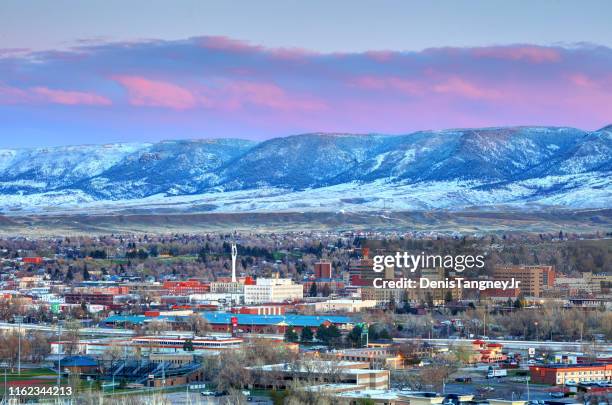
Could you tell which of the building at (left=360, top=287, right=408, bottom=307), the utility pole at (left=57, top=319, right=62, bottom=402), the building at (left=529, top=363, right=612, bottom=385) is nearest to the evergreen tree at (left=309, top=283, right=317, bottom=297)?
the building at (left=360, top=287, right=408, bottom=307)

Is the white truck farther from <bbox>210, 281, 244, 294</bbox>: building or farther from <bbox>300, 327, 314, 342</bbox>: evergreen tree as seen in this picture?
<bbox>210, 281, 244, 294</bbox>: building

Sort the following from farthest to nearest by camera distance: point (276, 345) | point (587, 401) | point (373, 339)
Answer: point (373, 339) → point (276, 345) → point (587, 401)

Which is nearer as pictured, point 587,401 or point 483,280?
point 587,401

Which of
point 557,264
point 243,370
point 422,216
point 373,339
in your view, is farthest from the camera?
point 422,216

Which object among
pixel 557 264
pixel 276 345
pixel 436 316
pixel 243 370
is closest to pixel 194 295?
pixel 436 316

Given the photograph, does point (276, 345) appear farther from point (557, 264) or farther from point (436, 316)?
point (557, 264)

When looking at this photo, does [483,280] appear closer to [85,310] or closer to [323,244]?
[85,310]
